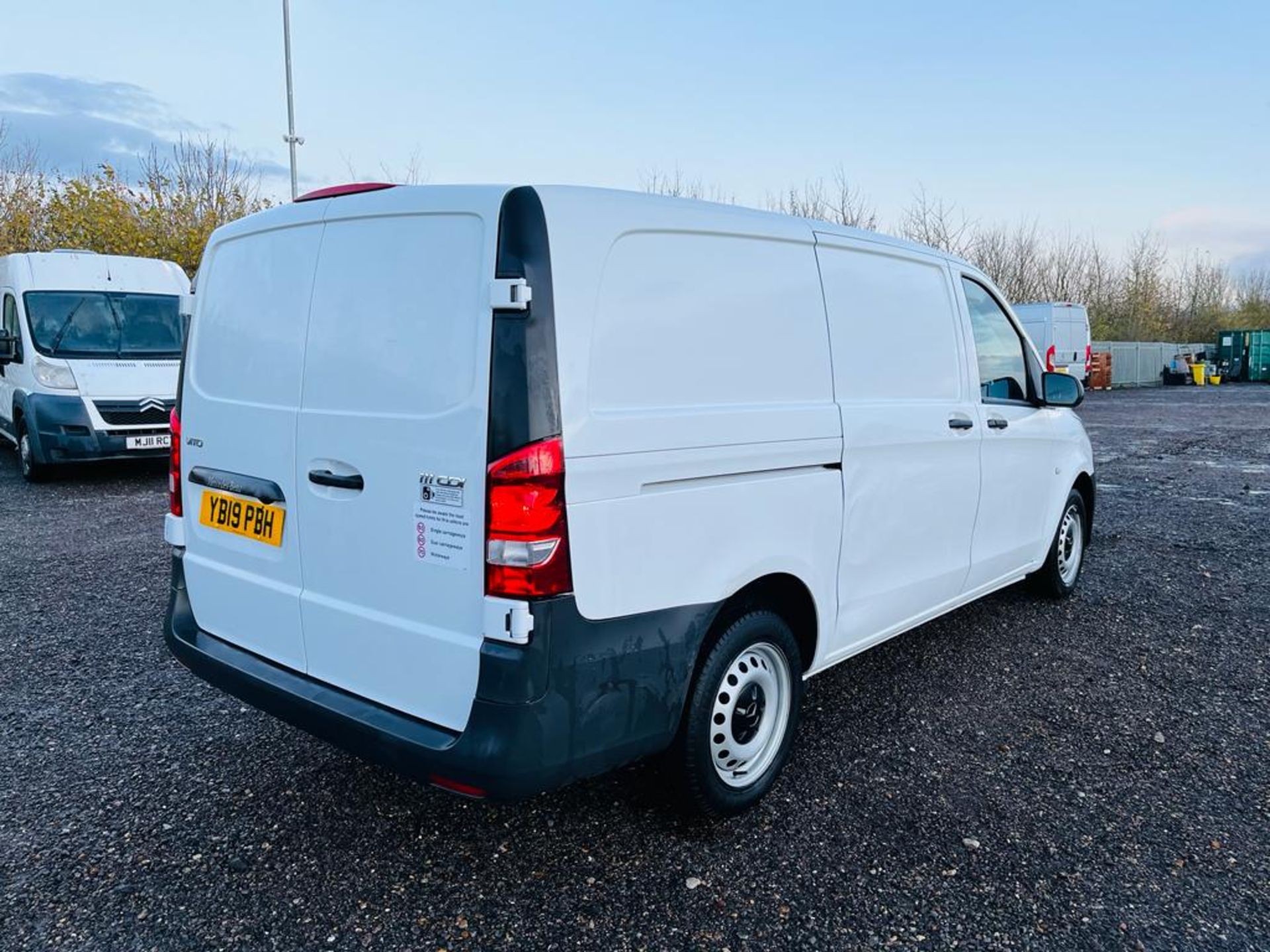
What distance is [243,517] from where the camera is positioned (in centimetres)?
295

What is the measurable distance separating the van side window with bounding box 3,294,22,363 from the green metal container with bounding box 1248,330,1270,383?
46150 millimetres

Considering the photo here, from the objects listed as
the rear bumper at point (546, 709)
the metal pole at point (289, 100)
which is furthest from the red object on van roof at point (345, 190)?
the metal pole at point (289, 100)

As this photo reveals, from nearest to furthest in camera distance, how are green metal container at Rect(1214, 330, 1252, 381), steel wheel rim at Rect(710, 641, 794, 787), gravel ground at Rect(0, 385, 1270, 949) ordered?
1. gravel ground at Rect(0, 385, 1270, 949)
2. steel wheel rim at Rect(710, 641, 794, 787)
3. green metal container at Rect(1214, 330, 1252, 381)

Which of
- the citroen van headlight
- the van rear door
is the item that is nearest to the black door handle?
the van rear door

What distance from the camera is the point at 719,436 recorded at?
8.72 ft

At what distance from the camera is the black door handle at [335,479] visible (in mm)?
2529

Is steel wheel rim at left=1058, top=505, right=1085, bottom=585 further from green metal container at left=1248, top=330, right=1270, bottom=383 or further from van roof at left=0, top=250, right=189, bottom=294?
green metal container at left=1248, top=330, right=1270, bottom=383

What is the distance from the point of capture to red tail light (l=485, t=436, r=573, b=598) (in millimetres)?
2224

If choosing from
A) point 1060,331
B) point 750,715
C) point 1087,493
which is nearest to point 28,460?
point 750,715

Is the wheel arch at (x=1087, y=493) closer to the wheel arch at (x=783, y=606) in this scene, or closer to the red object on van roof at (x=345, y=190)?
the wheel arch at (x=783, y=606)

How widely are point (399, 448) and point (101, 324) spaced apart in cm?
924

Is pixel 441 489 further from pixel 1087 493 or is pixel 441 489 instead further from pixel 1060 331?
pixel 1060 331

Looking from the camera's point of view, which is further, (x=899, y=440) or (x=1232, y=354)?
(x=1232, y=354)

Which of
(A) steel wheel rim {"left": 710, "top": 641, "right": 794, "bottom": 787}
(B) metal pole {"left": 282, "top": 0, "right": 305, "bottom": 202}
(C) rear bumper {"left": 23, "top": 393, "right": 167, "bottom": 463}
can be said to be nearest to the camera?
(A) steel wheel rim {"left": 710, "top": 641, "right": 794, "bottom": 787}
